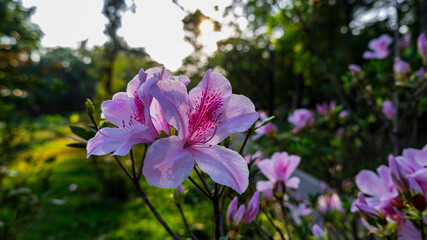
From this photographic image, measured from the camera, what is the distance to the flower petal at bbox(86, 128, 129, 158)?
21.2 inches

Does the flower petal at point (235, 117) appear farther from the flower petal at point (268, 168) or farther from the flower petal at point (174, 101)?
the flower petal at point (268, 168)

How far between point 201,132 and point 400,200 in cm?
61

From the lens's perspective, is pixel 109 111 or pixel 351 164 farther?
pixel 351 164

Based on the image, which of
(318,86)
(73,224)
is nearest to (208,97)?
(73,224)

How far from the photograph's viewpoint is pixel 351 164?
290 centimetres

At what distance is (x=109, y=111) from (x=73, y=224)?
394cm

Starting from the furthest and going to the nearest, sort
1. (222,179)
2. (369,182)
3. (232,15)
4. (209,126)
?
1. (232,15)
2. (369,182)
3. (209,126)
4. (222,179)

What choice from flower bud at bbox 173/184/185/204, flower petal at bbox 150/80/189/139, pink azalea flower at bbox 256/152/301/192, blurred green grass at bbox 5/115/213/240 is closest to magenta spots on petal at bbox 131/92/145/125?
flower petal at bbox 150/80/189/139

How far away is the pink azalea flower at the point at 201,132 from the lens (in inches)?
19.2

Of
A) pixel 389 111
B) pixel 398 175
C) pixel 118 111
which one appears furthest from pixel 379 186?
pixel 389 111

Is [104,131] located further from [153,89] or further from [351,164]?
[351,164]

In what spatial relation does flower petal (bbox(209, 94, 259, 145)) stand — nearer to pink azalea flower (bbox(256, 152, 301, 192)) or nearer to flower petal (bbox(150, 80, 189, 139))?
flower petal (bbox(150, 80, 189, 139))

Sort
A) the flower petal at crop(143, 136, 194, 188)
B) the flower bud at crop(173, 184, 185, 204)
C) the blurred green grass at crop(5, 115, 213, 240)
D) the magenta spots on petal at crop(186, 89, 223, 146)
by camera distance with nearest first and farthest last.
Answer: the flower petal at crop(143, 136, 194, 188)
the magenta spots on petal at crop(186, 89, 223, 146)
the flower bud at crop(173, 184, 185, 204)
the blurred green grass at crop(5, 115, 213, 240)

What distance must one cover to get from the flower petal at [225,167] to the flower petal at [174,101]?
7 centimetres
